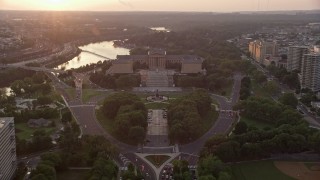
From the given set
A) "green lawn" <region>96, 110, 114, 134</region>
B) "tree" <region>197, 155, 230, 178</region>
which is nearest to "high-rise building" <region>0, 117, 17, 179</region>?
"green lawn" <region>96, 110, 114, 134</region>

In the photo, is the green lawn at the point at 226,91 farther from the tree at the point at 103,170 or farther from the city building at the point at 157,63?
the tree at the point at 103,170

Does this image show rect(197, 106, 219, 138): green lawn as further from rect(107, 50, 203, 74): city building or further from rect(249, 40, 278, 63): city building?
rect(249, 40, 278, 63): city building

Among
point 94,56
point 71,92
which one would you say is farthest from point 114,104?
point 94,56

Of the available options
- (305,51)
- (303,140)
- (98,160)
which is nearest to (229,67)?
(305,51)

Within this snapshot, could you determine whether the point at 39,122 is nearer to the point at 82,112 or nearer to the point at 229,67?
the point at 82,112

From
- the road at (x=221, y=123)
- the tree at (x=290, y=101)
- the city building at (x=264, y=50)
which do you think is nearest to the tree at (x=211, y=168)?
the road at (x=221, y=123)
